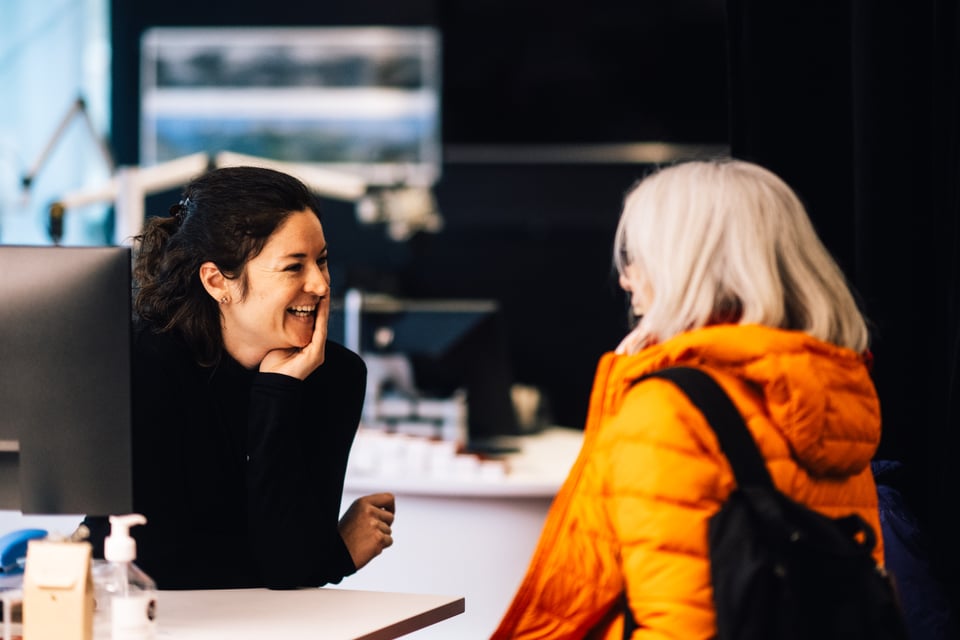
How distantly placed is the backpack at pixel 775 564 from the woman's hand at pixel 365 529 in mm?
726

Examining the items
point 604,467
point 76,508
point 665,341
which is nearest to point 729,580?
point 604,467

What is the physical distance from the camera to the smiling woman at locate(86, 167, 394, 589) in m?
1.89

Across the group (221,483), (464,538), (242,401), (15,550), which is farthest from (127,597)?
(464,538)

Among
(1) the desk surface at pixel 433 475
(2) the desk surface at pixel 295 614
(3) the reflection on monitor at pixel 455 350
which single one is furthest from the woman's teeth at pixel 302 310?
(3) the reflection on monitor at pixel 455 350

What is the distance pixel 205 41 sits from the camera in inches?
232

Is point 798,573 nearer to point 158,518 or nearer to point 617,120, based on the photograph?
point 158,518

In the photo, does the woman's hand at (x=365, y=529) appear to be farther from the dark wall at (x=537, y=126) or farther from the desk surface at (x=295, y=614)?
the dark wall at (x=537, y=126)

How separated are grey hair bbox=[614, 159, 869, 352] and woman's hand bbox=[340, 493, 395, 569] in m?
0.65

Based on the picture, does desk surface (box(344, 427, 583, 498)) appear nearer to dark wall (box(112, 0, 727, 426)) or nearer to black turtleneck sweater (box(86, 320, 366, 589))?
black turtleneck sweater (box(86, 320, 366, 589))

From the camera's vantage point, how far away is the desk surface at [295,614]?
1588 mm

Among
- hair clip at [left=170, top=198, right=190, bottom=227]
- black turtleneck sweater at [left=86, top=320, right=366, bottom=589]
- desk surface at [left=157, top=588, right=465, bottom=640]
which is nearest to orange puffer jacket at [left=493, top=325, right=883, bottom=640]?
desk surface at [left=157, top=588, right=465, bottom=640]

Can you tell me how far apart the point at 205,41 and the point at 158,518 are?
4.42 m

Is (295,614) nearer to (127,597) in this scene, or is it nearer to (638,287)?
(127,597)

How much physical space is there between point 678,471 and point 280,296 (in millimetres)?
817
